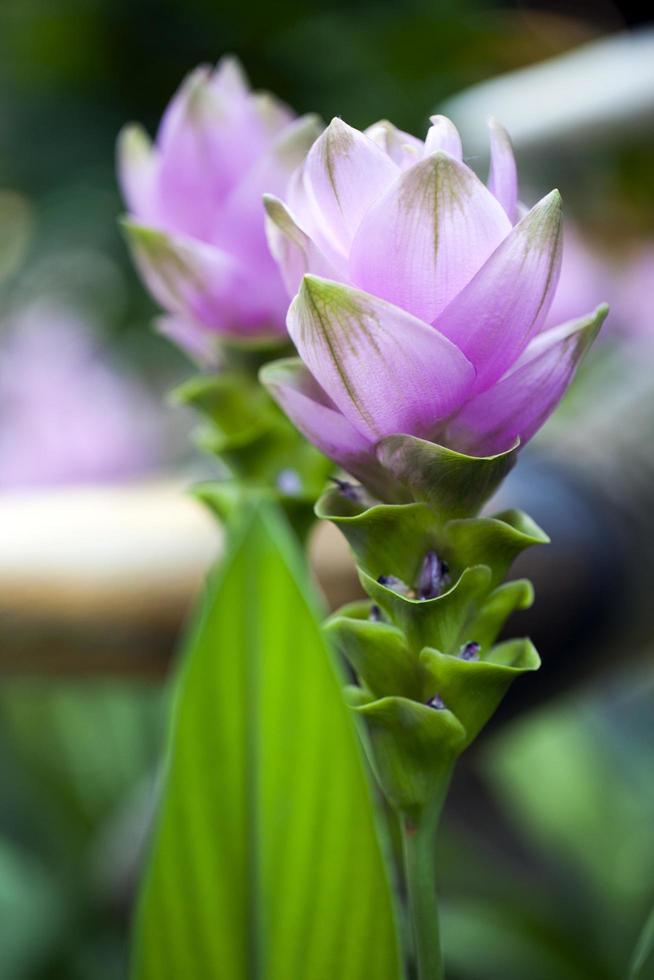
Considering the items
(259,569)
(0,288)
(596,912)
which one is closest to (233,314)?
(259,569)

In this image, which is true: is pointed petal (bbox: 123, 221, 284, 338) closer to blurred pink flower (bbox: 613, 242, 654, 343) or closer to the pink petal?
the pink petal

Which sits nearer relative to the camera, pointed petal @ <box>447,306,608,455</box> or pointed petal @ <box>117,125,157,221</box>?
pointed petal @ <box>447,306,608,455</box>

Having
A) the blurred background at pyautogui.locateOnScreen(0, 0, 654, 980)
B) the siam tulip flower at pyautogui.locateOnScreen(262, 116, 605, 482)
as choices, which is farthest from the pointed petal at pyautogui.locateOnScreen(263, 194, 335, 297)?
the blurred background at pyautogui.locateOnScreen(0, 0, 654, 980)

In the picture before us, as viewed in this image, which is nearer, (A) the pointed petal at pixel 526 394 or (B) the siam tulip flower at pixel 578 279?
(A) the pointed petal at pixel 526 394

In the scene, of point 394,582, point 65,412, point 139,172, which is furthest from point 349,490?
point 65,412

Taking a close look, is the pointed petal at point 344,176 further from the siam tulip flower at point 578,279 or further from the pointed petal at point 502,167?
the siam tulip flower at point 578,279

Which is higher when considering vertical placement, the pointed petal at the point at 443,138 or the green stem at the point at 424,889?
the pointed petal at the point at 443,138

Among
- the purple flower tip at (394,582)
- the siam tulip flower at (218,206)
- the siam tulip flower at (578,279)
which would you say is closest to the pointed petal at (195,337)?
the siam tulip flower at (218,206)

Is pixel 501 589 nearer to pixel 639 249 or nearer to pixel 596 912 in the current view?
pixel 596 912
